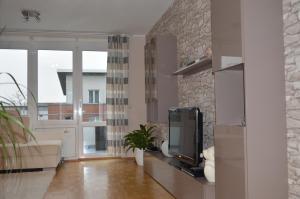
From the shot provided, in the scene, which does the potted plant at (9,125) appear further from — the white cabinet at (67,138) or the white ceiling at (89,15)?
the white cabinet at (67,138)

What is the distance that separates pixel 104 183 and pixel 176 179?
1331 mm

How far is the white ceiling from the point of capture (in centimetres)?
463

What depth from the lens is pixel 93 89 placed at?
6.30 metres

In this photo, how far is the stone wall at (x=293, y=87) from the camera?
1912 millimetres

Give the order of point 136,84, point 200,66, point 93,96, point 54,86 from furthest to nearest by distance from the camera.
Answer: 1. point 136,84
2. point 93,96
3. point 54,86
4. point 200,66

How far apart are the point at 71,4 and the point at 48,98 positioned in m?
2.29

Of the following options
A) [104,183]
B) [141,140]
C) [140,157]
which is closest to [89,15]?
[141,140]

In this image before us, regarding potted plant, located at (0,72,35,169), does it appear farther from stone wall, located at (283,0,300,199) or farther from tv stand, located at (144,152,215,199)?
tv stand, located at (144,152,215,199)

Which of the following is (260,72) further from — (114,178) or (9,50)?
(9,50)

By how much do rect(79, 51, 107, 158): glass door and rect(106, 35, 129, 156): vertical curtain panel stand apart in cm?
29

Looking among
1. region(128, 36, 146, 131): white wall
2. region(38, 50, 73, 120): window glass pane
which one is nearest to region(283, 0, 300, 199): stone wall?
region(128, 36, 146, 131): white wall

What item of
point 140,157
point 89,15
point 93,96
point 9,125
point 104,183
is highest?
point 89,15

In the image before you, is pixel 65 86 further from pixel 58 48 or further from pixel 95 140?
pixel 95 140

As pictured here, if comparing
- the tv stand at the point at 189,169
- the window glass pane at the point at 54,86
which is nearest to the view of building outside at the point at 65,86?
the window glass pane at the point at 54,86
